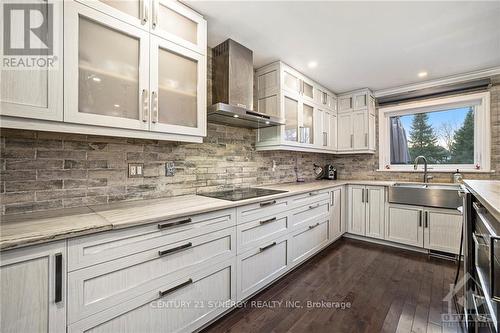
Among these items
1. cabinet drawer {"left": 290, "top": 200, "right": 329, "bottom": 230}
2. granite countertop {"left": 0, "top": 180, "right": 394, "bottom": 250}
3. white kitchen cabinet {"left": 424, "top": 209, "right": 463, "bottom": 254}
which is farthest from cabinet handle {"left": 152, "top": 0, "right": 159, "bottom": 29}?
white kitchen cabinet {"left": 424, "top": 209, "right": 463, "bottom": 254}

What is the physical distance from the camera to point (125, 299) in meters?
1.12

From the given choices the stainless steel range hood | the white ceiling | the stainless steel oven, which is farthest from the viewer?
the stainless steel range hood

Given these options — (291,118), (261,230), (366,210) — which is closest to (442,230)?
(366,210)

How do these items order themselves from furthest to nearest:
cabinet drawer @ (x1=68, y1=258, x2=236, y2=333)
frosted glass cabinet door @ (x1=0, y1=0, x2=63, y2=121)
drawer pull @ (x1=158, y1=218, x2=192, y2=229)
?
drawer pull @ (x1=158, y1=218, x2=192, y2=229) < cabinet drawer @ (x1=68, y1=258, x2=236, y2=333) < frosted glass cabinet door @ (x1=0, y1=0, x2=63, y2=121)

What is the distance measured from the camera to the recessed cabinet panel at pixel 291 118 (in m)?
2.71

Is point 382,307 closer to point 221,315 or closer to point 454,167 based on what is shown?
point 221,315

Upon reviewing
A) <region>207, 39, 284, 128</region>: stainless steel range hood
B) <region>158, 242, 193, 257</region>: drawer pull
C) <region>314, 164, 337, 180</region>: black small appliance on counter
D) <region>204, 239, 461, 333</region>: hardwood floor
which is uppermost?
<region>207, 39, 284, 128</region>: stainless steel range hood

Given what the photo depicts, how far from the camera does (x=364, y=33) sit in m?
2.04

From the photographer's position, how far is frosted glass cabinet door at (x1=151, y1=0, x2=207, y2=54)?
1521 mm

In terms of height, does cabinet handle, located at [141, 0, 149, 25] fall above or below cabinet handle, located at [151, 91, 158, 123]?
above

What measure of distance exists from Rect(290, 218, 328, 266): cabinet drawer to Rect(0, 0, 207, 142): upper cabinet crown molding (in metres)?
1.53

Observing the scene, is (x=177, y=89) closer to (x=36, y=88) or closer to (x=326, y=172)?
(x=36, y=88)

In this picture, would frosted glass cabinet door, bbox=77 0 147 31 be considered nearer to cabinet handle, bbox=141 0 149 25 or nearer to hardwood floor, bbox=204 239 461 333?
cabinet handle, bbox=141 0 149 25

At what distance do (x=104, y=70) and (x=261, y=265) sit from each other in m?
1.86
